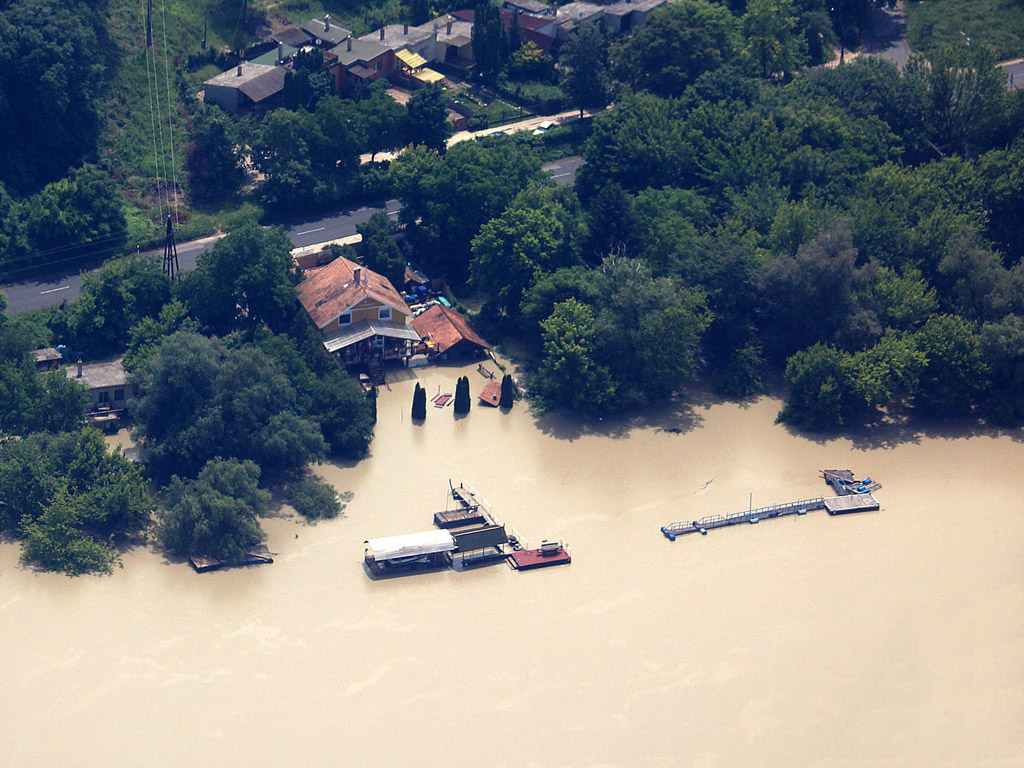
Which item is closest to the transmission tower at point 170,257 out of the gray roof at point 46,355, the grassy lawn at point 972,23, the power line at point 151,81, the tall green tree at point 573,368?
the gray roof at point 46,355

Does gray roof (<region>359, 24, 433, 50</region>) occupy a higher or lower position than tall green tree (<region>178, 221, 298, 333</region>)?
higher

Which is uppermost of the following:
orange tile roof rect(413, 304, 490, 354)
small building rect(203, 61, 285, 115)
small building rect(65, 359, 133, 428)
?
small building rect(203, 61, 285, 115)

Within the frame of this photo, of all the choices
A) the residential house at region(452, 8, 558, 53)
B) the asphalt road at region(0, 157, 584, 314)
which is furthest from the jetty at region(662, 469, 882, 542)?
the residential house at region(452, 8, 558, 53)

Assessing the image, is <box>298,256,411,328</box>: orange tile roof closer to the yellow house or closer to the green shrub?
the yellow house

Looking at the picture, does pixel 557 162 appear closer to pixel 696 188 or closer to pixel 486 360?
pixel 696 188

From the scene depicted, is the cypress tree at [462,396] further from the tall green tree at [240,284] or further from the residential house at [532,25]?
the residential house at [532,25]
